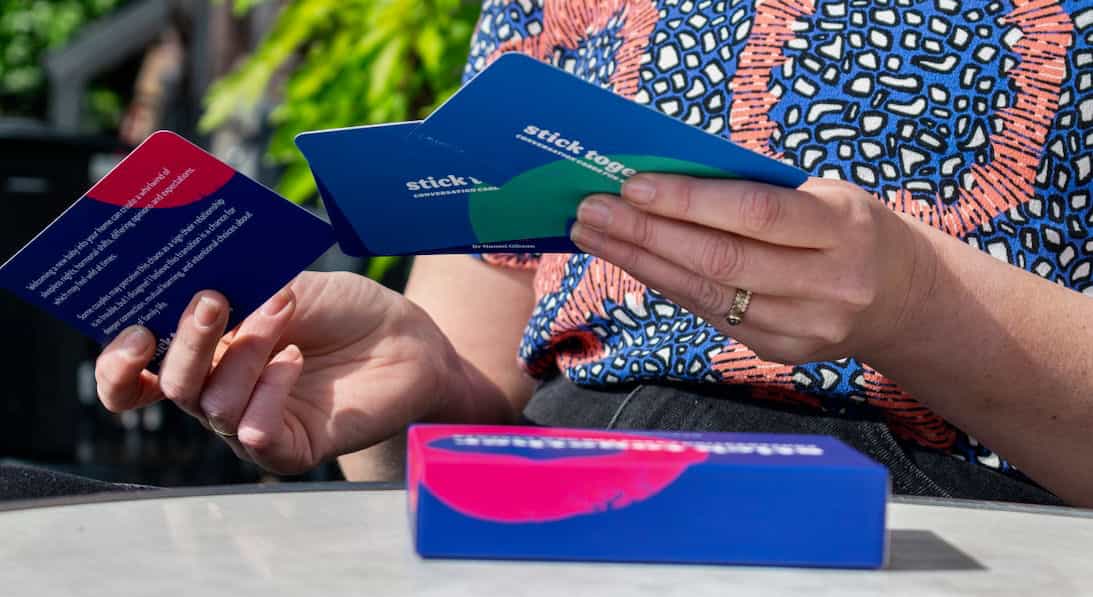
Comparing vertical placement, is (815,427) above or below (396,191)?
below

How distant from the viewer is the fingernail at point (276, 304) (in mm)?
1139

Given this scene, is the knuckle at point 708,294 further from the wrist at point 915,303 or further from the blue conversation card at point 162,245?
the blue conversation card at point 162,245

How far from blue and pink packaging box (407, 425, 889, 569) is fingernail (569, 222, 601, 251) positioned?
1.01ft

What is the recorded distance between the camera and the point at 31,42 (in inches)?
632

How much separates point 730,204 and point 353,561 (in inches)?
14.5

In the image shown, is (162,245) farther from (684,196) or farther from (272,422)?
(684,196)

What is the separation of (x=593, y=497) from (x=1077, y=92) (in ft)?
2.53

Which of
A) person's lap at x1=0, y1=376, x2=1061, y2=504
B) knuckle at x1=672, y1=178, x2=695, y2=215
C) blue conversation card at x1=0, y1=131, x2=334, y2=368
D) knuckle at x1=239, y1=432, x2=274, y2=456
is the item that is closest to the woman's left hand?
knuckle at x1=672, y1=178, x2=695, y2=215

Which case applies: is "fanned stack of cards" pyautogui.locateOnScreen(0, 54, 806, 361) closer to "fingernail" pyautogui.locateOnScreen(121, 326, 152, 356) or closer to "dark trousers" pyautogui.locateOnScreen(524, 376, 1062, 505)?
"fingernail" pyautogui.locateOnScreen(121, 326, 152, 356)

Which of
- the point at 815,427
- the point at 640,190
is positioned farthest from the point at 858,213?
the point at 815,427

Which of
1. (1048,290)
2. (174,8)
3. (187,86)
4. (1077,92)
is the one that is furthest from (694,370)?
(174,8)

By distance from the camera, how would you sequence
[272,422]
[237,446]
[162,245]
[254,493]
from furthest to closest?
[237,446] → [272,422] → [162,245] → [254,493]

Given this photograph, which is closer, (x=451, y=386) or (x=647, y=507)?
(x=647, y=507)

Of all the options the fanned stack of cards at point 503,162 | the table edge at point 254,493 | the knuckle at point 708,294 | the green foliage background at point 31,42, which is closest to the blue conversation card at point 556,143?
the fanned stack of cards at point 503,162
